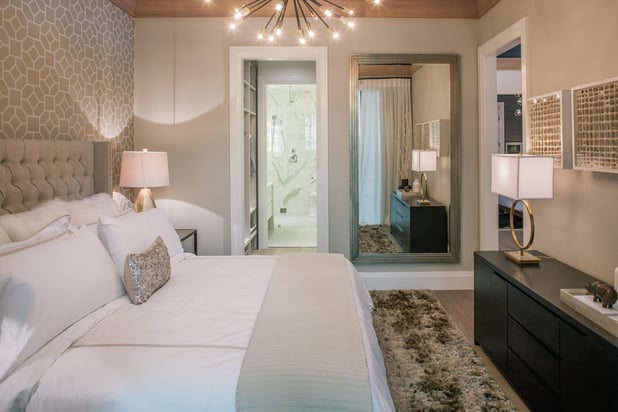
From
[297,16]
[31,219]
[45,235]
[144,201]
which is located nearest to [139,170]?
[144,201]

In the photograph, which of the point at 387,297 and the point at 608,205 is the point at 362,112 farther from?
the point at 608,205

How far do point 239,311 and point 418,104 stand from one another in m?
3.00

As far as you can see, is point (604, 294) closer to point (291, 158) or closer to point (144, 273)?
point (144, 273)

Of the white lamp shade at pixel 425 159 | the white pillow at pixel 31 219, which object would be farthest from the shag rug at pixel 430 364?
Result: the white pillow at pixel 31 219

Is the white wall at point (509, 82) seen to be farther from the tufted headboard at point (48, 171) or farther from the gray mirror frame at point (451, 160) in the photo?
the tufted headboard at point (48, 171)

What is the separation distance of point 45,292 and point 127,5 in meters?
3.20

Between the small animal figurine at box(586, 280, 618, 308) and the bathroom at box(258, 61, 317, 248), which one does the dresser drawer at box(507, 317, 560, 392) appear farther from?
the bathroom at box(258, 61, 317, 248)

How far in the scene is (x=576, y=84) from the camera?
2.57 metres

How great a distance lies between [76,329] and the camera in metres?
1.80

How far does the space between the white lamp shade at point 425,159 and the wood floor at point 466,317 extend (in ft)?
3.98

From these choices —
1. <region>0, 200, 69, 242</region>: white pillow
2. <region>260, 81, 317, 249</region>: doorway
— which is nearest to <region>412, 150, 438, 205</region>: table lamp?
<region>260, 81, 317, 249</region>: doorway

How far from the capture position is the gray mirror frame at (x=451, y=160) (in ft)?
13.7

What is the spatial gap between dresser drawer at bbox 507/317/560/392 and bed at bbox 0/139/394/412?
0.84m

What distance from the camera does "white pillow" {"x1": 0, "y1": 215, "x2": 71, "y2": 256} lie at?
185 cm
